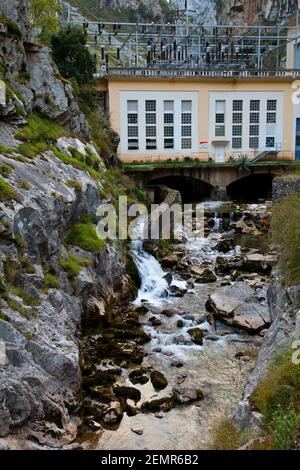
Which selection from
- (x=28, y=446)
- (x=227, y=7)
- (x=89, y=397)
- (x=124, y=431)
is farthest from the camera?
(x=227, y=7)

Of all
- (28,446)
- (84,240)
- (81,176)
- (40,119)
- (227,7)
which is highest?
(227,7)

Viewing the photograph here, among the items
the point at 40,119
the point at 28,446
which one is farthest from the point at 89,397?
the point at 40,119

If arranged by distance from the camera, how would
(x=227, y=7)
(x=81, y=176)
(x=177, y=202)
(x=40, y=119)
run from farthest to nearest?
(x=227, y=7) → (x=177, y=202) → (x=40, y=119) → (x=81, y=176)

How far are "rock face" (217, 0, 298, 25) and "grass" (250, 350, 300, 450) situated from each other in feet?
221

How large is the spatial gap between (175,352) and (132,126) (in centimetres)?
3015

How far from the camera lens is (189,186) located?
143 ft

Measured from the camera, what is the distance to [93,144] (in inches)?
A: 1030

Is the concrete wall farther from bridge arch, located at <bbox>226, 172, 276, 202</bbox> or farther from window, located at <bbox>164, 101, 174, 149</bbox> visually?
bridge arch, located at <bbox>226, 172, 276, 202</bbox>

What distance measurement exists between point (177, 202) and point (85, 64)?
10.7 meters

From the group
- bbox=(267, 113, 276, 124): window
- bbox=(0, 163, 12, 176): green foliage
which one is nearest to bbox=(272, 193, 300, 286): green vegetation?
bbox=(0, 163, 12, 176): green foliage

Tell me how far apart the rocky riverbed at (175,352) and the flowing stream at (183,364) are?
3cm

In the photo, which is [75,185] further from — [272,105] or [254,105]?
[272,105]

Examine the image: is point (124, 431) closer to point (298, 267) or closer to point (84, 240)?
point (298, 267)

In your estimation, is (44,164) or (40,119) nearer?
(44,164)
